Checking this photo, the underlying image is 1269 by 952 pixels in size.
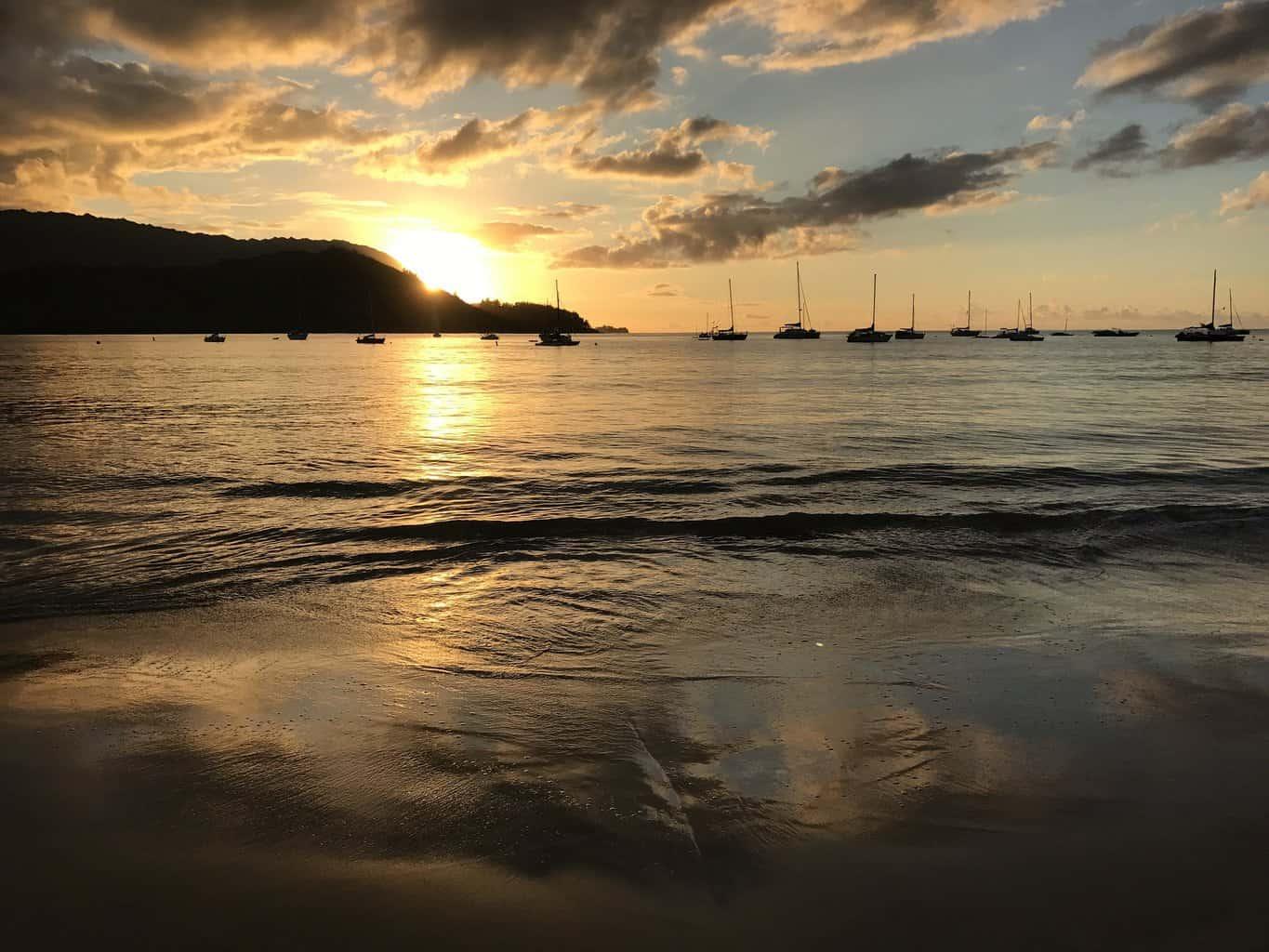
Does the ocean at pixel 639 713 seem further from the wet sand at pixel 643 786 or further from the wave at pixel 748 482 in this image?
the wave at pixel 748 482

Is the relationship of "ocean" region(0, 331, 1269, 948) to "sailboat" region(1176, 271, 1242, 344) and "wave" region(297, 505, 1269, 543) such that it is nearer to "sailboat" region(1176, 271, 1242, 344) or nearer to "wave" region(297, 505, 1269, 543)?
"wave" region(297, 505, 1269, 543)

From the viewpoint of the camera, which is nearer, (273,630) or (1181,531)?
(273,630)

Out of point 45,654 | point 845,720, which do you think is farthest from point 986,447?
point 45,654

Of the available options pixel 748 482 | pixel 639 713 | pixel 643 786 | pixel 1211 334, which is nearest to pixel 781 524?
pixel 748 482

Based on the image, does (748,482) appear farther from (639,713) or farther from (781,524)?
(639,713)

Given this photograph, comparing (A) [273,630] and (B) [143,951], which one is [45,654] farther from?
(B) [143,951]

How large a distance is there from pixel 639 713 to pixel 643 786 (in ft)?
4.19

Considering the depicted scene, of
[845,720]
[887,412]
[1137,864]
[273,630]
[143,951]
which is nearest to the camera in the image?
[143,951]

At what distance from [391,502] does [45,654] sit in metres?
9.22

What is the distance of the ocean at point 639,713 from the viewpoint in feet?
13.1

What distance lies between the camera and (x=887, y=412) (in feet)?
125

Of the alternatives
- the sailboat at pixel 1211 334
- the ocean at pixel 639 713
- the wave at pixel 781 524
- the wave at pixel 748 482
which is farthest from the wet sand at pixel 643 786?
the sailboat at pixel 1211 334

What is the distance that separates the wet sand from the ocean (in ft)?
0.09

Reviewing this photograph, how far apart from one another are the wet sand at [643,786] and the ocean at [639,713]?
1.1 inches
